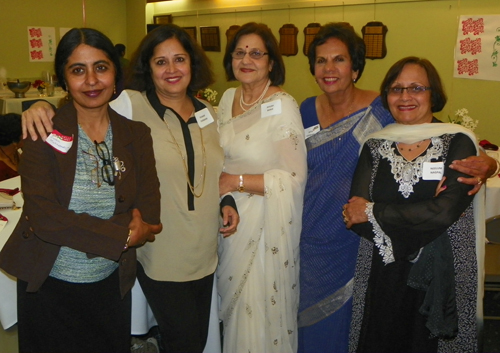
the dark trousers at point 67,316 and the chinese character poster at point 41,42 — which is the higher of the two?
the chinese character poster at point 41,42

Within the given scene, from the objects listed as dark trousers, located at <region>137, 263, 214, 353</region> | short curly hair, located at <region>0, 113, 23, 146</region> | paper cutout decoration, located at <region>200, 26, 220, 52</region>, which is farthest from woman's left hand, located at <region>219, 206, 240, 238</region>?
paper cutout decoration, located at <region>200, 26, 220, 52</region>

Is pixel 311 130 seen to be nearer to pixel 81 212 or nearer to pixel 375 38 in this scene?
pixel 81 212

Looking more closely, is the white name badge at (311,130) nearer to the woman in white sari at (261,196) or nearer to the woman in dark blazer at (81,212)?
the woman in white sari at (261,196)

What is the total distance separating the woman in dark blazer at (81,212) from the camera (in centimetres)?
151

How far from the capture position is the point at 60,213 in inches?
58.7

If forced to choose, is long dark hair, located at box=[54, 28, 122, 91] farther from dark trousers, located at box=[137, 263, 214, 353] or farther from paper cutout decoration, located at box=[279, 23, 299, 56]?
paper cutout decoration, located at box=[279, 23, 299, 56]

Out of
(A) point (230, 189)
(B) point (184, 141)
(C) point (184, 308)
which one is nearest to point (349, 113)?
(A) point (230, 189)

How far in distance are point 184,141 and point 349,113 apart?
83cm

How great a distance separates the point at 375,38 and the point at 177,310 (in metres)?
5.49

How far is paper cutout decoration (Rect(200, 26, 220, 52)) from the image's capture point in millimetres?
8250

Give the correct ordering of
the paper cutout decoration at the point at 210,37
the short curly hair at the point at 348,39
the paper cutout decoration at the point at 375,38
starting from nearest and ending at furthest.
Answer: the short curly hair at the point at 348,39 → the paper cutout decoration at the point at 375,38 → the paper cutout decoration at the point at 210,37

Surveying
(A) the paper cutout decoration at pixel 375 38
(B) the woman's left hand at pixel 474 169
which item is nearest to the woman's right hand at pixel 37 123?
(B) the woman's left hand at pixel 474 169

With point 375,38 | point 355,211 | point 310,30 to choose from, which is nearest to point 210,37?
point 310,30

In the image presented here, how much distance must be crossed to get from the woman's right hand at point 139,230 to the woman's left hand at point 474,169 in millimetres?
1180
